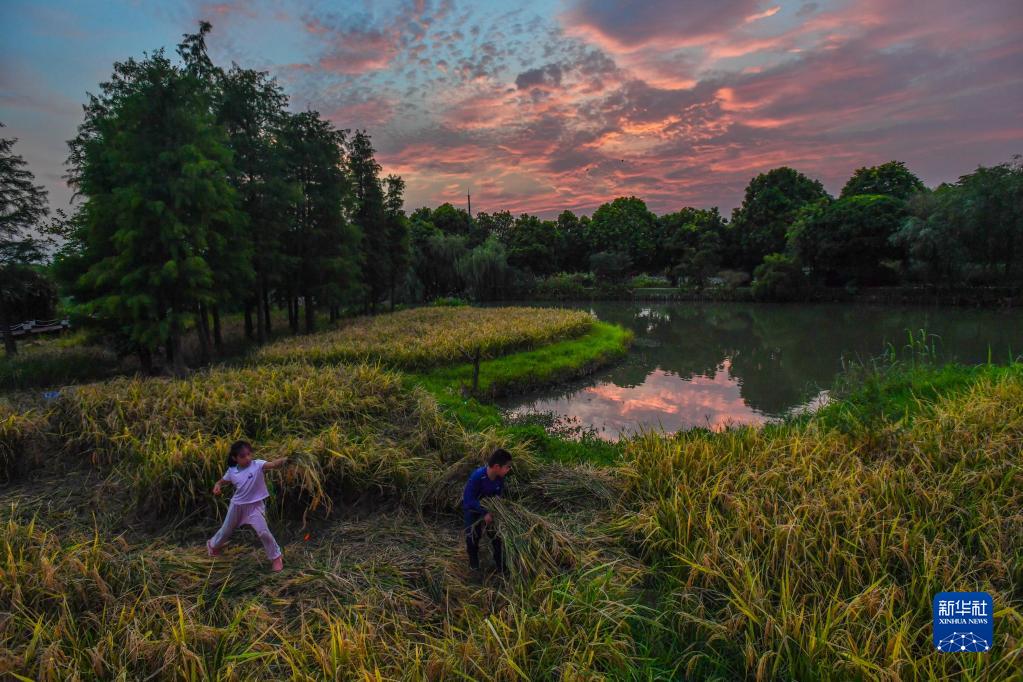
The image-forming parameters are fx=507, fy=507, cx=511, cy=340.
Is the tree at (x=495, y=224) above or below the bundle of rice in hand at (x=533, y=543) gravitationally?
above

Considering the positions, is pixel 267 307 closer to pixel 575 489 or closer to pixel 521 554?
pixel 575 489

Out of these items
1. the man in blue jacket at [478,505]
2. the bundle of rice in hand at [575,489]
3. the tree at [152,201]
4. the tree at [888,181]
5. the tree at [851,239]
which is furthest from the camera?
the tree at [888,181]

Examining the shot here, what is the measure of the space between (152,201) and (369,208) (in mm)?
15277

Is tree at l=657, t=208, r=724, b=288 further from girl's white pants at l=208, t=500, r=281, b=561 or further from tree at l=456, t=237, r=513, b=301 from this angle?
girl's white pants at l=208, t=500, r=281, b=561

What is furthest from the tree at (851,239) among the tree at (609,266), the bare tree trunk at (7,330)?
the bare tree trunk at (7,330)

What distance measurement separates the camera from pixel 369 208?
26.8 meters

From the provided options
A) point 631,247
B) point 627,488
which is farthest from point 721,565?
point 631,247

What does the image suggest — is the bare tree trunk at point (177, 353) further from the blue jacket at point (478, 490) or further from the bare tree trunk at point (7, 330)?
the blue jacket at point (478, 490)

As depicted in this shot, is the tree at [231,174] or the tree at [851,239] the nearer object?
the tree at [231,174]

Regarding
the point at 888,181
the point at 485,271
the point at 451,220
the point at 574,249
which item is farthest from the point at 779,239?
the point at 451,220

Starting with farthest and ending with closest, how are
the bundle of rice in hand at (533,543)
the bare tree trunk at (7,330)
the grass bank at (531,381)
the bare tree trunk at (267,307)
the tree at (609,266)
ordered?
the tree at (609,266)
the bare tree trunk at (267,307)
the bare tree trunk at (7,330)
the grass bank at (531,381)
the bundle of rice in hand at (533,543)

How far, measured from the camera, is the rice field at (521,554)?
3076 millimetres

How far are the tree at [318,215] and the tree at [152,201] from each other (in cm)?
660

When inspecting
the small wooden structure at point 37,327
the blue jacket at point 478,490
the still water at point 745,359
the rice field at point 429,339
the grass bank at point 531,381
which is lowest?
the still water at point 745,359
